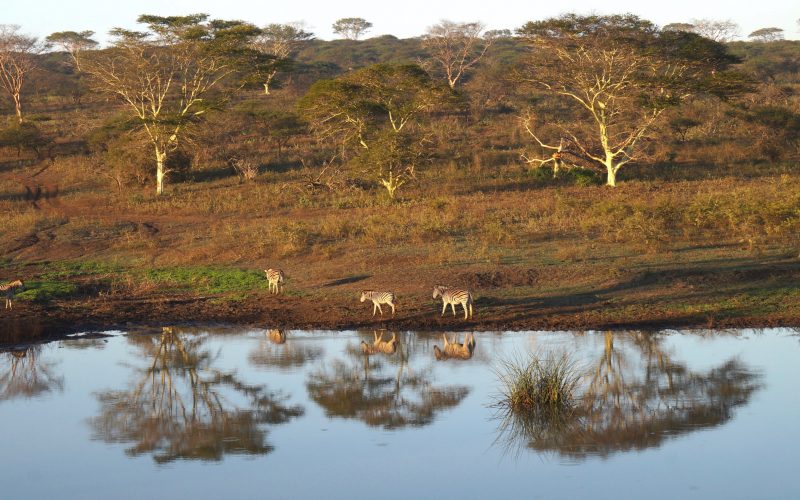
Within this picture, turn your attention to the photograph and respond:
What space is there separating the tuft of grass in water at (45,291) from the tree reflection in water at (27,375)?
3.04m

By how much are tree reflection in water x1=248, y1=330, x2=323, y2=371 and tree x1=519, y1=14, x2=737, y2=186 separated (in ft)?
58.6

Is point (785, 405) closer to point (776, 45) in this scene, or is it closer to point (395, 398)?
point (395, 398)

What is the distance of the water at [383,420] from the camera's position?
8.30 m

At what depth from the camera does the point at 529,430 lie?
9672mm

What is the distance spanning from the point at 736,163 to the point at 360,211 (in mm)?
15711

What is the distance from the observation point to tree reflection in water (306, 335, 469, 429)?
34.2ft

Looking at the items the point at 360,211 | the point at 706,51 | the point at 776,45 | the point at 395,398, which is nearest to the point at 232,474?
the point at 395,398

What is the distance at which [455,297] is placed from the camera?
14344 mm

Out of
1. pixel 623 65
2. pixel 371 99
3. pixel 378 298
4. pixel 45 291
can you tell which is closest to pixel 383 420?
pixel 378 298

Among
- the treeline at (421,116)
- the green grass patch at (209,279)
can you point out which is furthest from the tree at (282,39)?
the green grass patch at (209,279)

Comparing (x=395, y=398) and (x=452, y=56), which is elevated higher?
(x=452, y=56)

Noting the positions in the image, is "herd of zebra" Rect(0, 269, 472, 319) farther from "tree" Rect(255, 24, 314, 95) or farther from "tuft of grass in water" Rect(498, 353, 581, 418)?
"tree" Rect(255, 24, 314, 95)

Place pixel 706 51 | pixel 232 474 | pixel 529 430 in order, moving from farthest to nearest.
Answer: pixel 706 51
pixel 529 430
pixel 232 474

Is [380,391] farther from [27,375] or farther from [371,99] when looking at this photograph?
[371,99]
